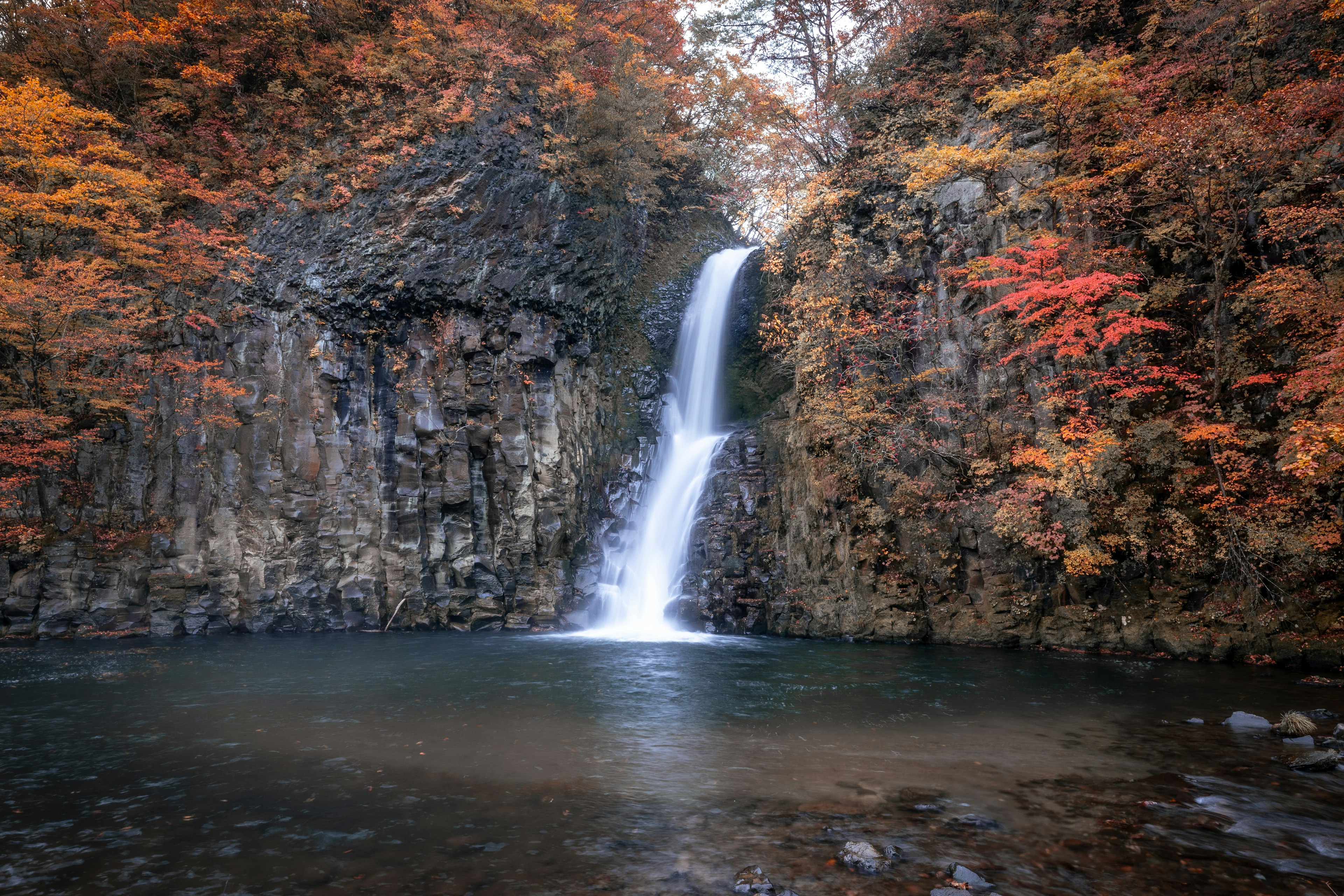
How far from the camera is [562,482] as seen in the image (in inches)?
733

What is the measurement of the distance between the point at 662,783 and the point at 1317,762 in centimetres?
650

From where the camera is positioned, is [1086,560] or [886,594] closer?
[1086,560]

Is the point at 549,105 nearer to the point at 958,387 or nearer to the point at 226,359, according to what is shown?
the point at 226,359

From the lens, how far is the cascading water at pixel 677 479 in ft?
58.1

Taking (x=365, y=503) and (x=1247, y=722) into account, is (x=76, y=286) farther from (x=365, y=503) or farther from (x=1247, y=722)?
(x=1247, y=722)

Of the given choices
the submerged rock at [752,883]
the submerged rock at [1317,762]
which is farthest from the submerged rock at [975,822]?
the submerged rock at [1317,762]

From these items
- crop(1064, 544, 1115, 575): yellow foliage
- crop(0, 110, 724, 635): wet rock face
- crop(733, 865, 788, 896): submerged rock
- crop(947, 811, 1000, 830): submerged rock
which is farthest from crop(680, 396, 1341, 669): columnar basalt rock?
crop(733, 865, 788, 896): submerged rock

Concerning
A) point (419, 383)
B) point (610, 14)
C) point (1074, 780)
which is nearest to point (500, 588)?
point (419, 383)

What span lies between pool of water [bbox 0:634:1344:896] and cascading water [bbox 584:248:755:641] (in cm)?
622

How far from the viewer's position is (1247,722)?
24.4 ft

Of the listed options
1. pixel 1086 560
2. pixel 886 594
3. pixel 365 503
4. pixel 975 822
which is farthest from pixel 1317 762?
pixel 365 503

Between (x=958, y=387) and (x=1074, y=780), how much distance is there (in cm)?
974

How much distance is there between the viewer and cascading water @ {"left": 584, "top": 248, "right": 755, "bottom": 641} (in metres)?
17.7

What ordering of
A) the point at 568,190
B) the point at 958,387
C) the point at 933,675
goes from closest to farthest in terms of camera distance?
the point at 933,675, the point at 958,387, the point at 568,190
